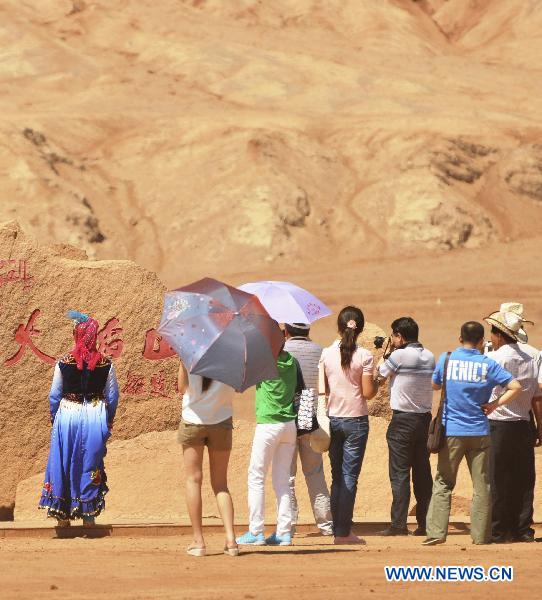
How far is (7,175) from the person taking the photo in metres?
35.2

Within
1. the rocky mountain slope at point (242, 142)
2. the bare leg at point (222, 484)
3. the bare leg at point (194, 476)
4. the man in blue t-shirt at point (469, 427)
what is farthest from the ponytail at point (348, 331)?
the rocky mountain slope at point (242, 142)

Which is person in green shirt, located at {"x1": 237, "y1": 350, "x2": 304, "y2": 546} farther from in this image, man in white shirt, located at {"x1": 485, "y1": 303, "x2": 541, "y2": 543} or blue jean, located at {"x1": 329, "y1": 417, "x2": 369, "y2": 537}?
man in white shirt, located at {"x1": 485, "y1": 303, "x2": 541, "y2": 543}

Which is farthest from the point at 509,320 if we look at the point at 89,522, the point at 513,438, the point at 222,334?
the point at 89,522

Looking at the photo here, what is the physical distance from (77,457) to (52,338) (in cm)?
240

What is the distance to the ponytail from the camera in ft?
29.6

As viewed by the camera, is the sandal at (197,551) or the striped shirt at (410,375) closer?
the sandal at (197,551)

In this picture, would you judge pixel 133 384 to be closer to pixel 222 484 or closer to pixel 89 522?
pixel 89 522

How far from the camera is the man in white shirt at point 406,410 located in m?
9.26

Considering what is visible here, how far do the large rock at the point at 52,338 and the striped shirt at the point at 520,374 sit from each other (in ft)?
12.3

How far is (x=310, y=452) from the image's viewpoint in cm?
931

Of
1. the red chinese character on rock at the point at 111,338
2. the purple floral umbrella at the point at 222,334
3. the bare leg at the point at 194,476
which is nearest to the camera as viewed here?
the purple floral umbrella at the point at 222,334

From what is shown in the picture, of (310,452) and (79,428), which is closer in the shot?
(310,452)

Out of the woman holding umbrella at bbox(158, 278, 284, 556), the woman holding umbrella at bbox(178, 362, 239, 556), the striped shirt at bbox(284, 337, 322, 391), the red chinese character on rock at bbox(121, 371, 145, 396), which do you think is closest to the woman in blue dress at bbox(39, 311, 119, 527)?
the striped shirt at bbox(284, 337, 322, 391)

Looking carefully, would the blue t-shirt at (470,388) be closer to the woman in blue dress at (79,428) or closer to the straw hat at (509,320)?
the straw hat at (509,320)
